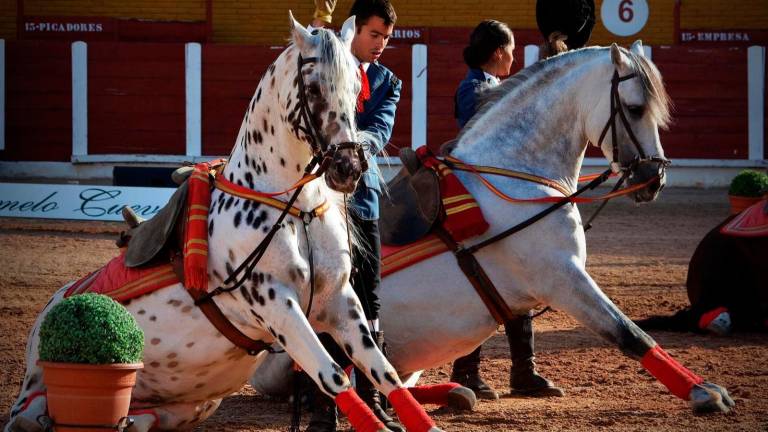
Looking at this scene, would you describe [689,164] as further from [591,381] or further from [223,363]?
[223,363]

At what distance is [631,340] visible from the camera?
553 cm

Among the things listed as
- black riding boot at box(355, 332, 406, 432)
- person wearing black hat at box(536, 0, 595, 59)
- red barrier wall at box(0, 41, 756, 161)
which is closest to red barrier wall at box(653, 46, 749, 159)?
red barrier wall at box(0, 41, 756, 161)

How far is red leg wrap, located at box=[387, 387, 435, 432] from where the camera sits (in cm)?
461

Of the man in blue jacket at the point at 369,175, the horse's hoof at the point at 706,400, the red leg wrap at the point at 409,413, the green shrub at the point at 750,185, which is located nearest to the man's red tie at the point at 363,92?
the man in blue jacket at the point at 369,175

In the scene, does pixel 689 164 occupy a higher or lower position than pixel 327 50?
lower

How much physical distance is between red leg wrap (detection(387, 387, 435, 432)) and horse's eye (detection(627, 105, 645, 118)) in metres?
1.96

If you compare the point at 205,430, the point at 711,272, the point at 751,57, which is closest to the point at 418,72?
the point at 751,57

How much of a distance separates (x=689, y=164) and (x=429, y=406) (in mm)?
13871

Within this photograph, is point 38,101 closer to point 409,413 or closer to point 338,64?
point 338,64

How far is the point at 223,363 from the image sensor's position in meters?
5.11

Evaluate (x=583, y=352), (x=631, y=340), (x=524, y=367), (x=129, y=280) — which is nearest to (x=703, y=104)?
(x=583, y=352)

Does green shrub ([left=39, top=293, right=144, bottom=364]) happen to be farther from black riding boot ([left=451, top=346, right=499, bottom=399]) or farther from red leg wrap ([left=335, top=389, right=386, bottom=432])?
black riding boot ([left=451, top=346, right=499, bottom=399])

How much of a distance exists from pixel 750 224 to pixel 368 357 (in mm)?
4905

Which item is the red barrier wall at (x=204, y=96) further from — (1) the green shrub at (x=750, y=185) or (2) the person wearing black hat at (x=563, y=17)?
(2) the person wearing black hat at (x=563, y=17)
